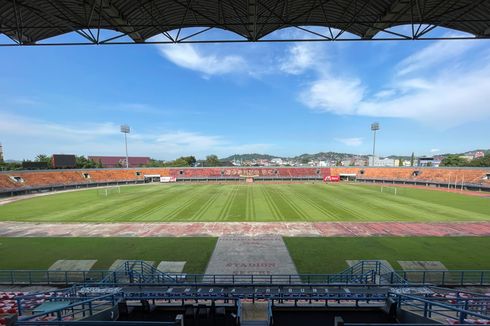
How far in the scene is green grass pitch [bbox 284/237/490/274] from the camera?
682 inches

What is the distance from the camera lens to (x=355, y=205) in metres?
39.4

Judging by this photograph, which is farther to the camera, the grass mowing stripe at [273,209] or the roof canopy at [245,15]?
the grass mowing stripe at [273,209]

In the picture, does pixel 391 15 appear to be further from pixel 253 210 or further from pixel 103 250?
pixel 253 210

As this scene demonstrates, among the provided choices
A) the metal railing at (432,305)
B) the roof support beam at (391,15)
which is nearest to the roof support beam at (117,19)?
the roof support beam at (391,15)

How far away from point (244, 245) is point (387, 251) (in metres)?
11.6

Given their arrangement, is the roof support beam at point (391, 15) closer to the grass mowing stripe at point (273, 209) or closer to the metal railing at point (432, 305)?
the metal railing at point (432, 305)

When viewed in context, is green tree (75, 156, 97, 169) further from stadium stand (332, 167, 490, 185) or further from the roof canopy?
the roof canopy

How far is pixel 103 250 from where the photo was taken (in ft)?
67.2

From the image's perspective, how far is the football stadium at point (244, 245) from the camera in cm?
811

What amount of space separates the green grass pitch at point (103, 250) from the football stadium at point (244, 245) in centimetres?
17

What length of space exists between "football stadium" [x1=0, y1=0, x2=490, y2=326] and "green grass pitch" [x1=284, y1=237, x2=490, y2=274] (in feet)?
0.49

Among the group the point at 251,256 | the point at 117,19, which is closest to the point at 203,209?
the point at 251,256

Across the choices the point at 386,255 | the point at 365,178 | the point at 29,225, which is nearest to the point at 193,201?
the point at 29,225

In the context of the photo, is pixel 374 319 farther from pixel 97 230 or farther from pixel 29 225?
pixel 29 225
